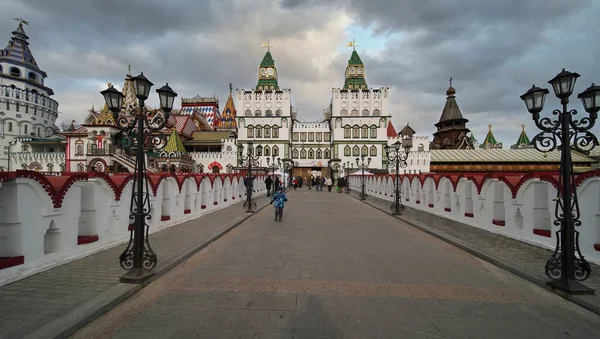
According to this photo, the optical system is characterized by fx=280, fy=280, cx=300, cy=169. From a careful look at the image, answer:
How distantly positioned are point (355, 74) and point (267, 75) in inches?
676

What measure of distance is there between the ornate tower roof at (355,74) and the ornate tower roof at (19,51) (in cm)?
6200

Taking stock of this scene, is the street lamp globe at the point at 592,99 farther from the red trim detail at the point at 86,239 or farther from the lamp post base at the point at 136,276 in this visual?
the red trim detail at the point at 86,239

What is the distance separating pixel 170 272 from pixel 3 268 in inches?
95.5

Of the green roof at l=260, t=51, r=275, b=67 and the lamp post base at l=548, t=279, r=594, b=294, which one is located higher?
the green roof at l=260, t=51, r=275, b=67

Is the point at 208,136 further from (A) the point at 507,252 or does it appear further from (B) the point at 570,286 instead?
(B) the point at 570,286

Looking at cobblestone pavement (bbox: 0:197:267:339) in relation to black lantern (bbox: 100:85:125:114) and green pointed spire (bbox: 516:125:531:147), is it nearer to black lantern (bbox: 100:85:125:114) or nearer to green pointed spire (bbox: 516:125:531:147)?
black lantern (bbox: 100:85:125:114)

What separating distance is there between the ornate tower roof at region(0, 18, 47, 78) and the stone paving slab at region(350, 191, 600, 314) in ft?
245

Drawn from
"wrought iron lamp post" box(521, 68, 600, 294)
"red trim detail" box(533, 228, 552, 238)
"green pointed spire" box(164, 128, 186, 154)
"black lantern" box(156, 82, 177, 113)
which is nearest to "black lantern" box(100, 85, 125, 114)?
"black lantern" box(156, 82, 177, 113)

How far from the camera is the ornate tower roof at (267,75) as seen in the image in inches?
2133

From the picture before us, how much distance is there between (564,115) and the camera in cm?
462

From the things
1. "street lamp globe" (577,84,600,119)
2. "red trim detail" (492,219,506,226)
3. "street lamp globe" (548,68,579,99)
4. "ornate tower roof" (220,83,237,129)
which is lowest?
"red trim detail" (492,219,506,226)

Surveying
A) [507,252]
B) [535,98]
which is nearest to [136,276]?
[535,98]

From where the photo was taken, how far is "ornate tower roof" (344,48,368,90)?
2115 inches

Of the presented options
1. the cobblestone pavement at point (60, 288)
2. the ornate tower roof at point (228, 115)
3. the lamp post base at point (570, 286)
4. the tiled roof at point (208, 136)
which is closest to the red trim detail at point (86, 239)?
the cobblestone pavement at point (60, 288)
